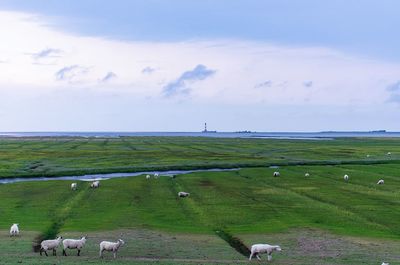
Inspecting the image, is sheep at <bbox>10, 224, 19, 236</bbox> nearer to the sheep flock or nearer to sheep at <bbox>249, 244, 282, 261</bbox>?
the sheep flock

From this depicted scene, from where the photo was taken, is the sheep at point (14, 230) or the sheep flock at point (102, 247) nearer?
the sheep flock at point (102, 247)

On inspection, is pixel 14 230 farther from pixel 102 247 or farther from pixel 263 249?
pixel 263 249

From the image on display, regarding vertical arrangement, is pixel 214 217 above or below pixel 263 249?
below

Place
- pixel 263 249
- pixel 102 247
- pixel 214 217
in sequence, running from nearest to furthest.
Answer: pixel 263 249
pixel 102 247
pixel 214 217

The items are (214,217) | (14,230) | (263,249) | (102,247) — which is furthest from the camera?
(214,217)

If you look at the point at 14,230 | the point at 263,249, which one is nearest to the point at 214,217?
the point at 263,249

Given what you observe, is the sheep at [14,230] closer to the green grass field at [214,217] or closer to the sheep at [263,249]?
the green grass field at [214,217]

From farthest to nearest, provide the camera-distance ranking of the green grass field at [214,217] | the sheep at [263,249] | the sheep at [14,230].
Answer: the sheep at [14,230] < the green grass field at [214,217] < the sheep at [263,249]

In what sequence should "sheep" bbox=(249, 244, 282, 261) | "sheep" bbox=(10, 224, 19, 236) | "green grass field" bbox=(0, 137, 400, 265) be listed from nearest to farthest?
1. "sheep" bbox=(249, 244, 282, 261)
2. "green grass field" bbox=(0, 137, 400, 265)
3. "sheep" bbox=(10, 224, 19, 236)

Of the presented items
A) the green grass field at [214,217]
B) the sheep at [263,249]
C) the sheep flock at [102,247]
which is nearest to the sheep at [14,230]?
the green grass field at [214,217]

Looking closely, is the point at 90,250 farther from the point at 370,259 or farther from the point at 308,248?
the point at 370,259

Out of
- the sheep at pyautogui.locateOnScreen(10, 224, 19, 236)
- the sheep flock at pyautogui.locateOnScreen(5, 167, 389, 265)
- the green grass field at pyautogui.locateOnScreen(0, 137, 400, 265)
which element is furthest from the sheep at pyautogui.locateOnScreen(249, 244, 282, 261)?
the sheep at pyautogui.locateOnScreen(10, 224, 19, 236)

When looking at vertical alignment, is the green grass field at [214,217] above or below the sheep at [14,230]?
below
